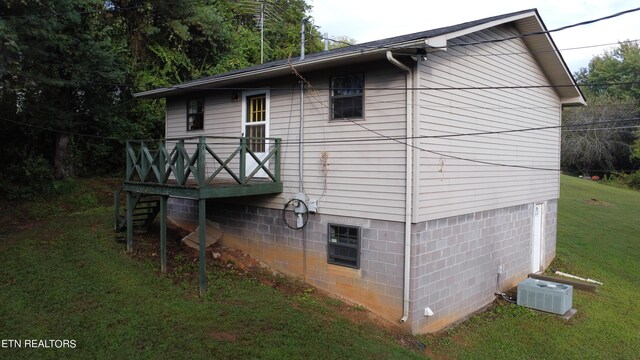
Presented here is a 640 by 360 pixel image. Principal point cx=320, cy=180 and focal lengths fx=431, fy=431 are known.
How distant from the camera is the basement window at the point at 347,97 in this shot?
8.57 meters

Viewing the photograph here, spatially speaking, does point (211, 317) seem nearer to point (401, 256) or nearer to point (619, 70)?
point (401, 256)

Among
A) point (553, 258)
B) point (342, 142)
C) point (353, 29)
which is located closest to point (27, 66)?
point (342, 142)

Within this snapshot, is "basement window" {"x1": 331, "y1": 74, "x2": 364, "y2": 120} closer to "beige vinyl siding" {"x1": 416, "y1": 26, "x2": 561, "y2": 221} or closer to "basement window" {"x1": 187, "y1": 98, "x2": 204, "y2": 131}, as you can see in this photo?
"beige vinyl siding" {"x1": 416, "y1": 26, "x2": 561, "y2": 221}

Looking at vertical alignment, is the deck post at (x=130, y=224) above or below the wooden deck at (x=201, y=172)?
below

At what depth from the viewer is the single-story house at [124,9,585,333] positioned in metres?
8.01

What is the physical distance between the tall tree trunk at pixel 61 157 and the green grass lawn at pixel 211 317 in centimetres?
539

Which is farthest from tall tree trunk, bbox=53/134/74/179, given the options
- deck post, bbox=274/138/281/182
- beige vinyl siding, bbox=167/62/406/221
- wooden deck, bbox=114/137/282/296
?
deck post, bbox=274/138/281/182

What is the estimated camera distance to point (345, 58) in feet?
25.9

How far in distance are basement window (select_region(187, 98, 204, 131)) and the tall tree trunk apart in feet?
27.9

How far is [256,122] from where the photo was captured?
34.2 feet

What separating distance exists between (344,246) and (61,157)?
14605 millimetres

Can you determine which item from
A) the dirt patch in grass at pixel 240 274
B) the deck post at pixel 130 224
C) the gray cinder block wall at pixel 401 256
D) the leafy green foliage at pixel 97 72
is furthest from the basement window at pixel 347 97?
the leafy green foliage at pixel 97 72

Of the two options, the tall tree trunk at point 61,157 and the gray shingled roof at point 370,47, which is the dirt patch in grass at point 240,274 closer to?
the gray shingled roof at point 370,47

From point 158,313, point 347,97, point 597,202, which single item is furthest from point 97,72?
point 597,202
